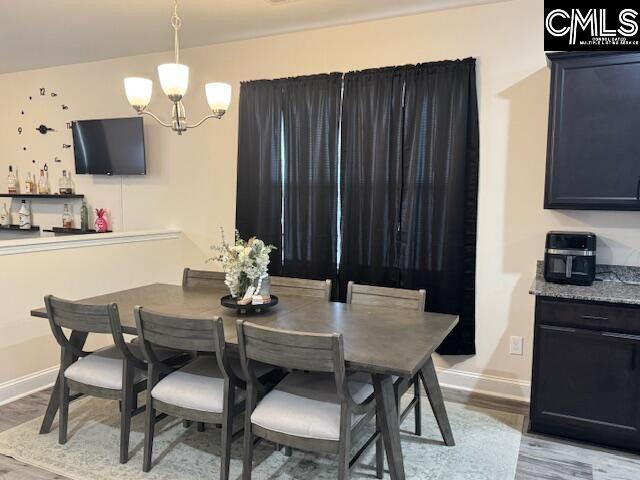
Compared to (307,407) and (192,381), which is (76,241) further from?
(307,407)

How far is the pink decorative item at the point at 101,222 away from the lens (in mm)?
4969

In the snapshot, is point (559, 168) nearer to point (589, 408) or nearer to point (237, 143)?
point (589, 408)

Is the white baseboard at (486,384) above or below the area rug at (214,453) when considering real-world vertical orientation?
above

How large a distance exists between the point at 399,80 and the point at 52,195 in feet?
12.3

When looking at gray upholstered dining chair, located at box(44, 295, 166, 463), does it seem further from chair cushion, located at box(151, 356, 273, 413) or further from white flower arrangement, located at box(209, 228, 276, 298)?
white flower arrangement, located at box(209, 228, 276, 298)

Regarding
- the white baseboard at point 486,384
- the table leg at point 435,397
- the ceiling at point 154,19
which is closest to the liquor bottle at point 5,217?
the ceiling at point 154,19

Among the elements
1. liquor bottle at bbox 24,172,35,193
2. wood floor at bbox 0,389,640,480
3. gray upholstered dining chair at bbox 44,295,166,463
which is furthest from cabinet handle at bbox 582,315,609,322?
liquor bottle at bbox 24,172,35,193

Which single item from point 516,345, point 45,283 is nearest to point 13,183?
point 45,283

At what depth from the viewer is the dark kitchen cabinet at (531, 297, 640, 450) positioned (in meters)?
2.63

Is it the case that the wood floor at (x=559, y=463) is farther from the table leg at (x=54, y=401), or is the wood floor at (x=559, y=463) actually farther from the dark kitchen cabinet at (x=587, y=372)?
the table leg at (x=54, y=401)

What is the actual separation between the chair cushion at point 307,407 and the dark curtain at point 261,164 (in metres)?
1.74

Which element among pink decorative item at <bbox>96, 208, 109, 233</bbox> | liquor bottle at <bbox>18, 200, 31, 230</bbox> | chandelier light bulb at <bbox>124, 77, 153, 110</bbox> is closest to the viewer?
chandelier light bulb at <bbox>124, 77, 153, 110</bbox>

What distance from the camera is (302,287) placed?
10.5 feet

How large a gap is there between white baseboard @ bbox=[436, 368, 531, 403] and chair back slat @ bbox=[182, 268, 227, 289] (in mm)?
1716
